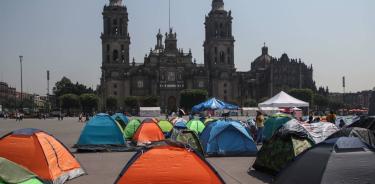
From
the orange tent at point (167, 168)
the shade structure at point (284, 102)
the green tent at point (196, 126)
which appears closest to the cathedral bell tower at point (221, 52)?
the shade structure at point (284, 102)

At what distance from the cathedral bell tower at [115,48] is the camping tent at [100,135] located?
293 ft

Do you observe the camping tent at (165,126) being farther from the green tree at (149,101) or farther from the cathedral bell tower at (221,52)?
the cathedral bell tower at (221,52)

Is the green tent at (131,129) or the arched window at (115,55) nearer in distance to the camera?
the green tent at (131,129)

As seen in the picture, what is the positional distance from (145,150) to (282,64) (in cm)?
12005

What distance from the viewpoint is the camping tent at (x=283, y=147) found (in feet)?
39.6

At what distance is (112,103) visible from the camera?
107m

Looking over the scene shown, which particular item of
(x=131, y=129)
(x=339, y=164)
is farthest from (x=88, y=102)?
(x=339, y=164)

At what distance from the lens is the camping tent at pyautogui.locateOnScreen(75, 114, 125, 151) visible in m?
19.2

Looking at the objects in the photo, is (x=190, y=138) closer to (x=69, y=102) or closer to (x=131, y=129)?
(x=131, y=129)

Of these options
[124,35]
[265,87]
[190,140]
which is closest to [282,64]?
[265,87]

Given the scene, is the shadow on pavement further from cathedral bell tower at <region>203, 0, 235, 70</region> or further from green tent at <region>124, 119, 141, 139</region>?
cathedral bell tower at <region>203, 0, 235, 70</region>

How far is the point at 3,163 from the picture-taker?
7.86 meters

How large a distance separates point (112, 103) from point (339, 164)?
101 meters

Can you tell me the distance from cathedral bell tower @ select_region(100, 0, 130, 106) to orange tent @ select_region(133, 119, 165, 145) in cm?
8733
